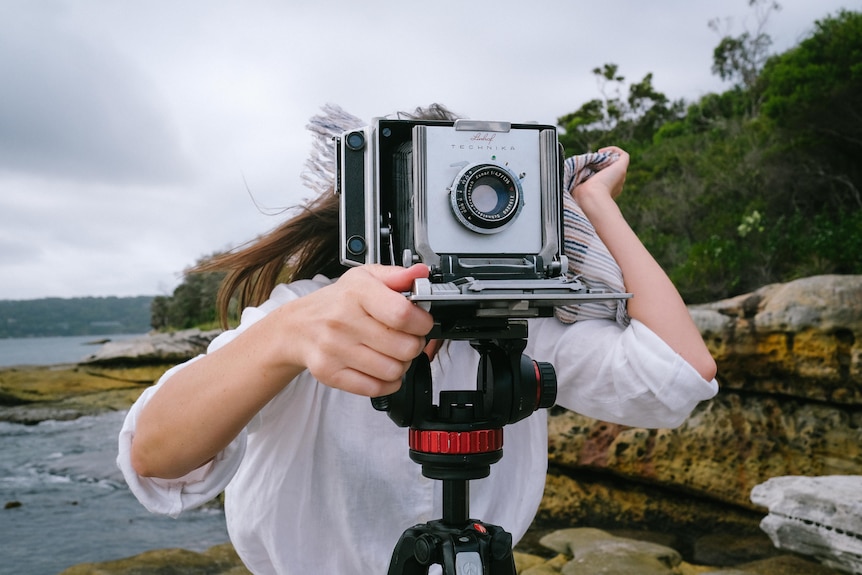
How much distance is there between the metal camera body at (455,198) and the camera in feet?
3.16

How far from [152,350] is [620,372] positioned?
37.4ft

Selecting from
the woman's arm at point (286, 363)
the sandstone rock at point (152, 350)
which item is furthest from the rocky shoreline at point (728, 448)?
the sandstone rock at point (152, 350)

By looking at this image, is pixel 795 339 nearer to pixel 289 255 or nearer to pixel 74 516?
pixel 289 255

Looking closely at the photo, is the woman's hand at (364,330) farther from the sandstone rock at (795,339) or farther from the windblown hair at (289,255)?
the sandstone rock at (795,339)

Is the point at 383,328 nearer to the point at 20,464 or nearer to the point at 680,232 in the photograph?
the point at 20,464

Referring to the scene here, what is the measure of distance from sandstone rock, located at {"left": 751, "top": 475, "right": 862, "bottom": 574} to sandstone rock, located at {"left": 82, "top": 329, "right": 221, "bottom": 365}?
9306 mm

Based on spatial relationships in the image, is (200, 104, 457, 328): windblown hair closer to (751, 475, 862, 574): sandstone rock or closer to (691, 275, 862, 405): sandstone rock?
(751, 475, 862, 574): sandstone rock

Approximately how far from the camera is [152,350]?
37.9 ft

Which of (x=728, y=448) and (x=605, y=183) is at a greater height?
(x=605, y=183)

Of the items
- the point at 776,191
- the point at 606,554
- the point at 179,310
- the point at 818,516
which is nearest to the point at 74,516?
the point at 606,554

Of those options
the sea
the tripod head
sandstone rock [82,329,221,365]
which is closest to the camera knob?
the tripod head

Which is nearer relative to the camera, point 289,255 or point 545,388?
point 545,388

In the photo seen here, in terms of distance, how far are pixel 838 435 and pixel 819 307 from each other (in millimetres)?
797

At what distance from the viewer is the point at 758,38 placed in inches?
669
